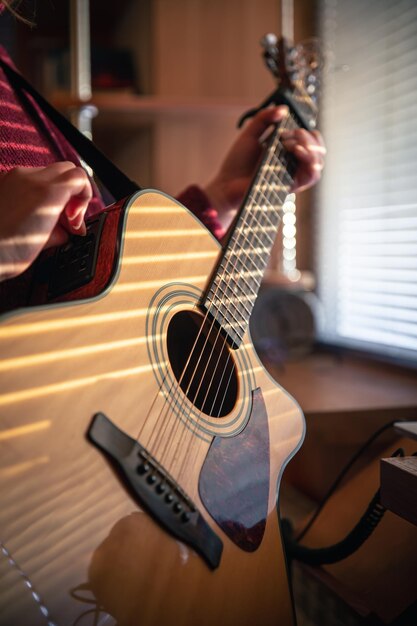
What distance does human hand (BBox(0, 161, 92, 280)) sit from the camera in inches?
20.6

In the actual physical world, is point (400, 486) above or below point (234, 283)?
below

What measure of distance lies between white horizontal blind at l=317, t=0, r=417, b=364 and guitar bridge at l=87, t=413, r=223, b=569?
119 cm

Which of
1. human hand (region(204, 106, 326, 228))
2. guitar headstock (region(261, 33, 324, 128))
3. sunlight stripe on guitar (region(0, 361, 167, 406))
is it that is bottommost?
sunlight stripe on guitar (region(0, 361, 167, 406))

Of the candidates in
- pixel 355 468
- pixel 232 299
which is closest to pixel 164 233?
pixel 232 299

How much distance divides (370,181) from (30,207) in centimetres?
149

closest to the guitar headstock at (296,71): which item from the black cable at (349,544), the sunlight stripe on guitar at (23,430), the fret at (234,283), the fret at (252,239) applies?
the fret at (252,239)

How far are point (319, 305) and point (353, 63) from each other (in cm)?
86

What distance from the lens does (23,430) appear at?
0.45 m

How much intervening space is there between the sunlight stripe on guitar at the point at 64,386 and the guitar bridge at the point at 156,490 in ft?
0.11

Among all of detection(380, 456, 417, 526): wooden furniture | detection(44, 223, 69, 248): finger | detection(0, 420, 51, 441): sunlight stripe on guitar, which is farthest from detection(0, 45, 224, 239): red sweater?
detection(380, 456, 417, 526): wooden furniture

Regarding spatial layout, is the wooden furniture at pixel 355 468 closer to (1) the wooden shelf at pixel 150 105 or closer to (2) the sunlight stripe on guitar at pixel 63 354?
(2) the sunlight stripe on guitar at pixel 63 354

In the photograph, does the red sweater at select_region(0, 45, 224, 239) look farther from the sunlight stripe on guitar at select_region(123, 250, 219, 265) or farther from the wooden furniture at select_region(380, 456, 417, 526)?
the wooden furniture at select_region(380, 456, 417, 526)

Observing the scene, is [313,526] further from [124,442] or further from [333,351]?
[333,351]

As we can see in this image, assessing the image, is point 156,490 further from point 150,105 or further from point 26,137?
point 150,105
